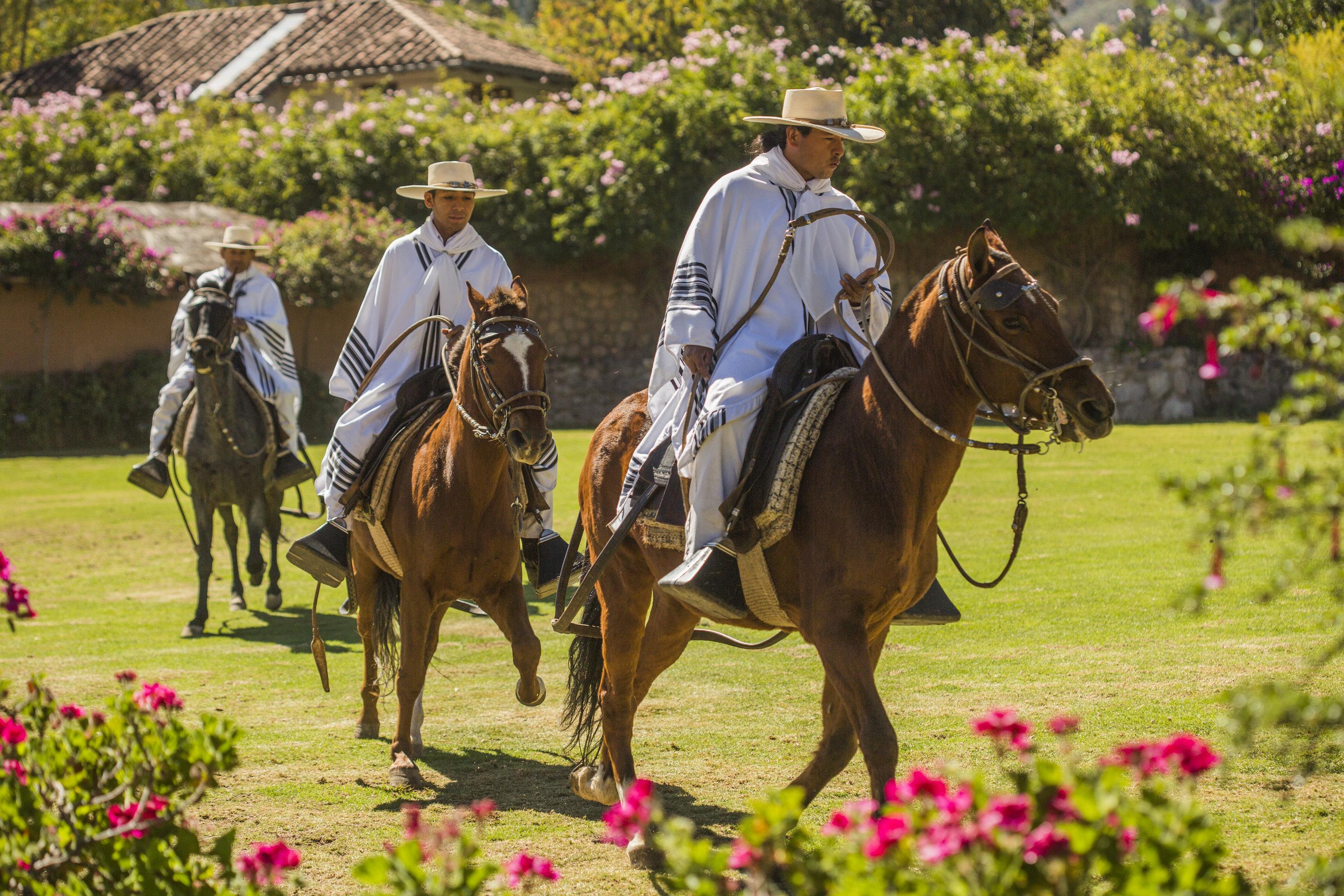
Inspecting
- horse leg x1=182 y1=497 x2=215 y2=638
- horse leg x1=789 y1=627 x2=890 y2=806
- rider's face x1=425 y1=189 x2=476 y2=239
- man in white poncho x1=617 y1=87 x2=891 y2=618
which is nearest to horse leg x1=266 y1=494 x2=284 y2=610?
horse leg x1=182 y1=497 x2=215 y2=638

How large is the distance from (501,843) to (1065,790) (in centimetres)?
332

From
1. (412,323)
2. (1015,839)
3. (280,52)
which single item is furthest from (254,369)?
(280,52)

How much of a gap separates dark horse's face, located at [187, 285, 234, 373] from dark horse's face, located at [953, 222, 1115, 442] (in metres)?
7.38

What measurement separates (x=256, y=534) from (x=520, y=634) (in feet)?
18.0

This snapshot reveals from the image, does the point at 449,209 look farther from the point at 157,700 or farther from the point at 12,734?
the point at 12,734

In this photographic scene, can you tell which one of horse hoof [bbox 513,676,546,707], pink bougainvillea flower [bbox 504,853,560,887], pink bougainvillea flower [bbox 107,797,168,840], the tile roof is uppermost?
the tile roof

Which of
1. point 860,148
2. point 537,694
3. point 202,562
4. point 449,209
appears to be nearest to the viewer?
point 537,694

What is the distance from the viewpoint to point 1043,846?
2.32 meters

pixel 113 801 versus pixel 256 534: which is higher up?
pixel 113 801

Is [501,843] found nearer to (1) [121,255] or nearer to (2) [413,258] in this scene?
(2) [413,258]

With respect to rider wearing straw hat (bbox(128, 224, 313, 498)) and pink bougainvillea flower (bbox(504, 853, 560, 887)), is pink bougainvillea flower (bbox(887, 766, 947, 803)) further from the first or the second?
rider wearing straw hat (bbox(128, 224, 313, 498))

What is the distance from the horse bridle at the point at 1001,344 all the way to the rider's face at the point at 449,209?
3.48 meters

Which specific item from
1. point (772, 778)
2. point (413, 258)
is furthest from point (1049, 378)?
point (413, 258)

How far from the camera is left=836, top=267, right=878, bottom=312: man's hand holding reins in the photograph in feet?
17.0
